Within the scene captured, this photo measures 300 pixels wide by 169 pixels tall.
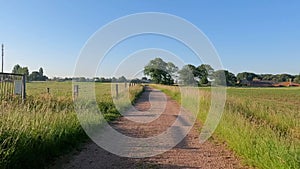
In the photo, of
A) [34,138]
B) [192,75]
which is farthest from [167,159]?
[192,75]

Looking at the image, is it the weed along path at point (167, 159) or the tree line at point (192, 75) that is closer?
the weed along path at point (167, 159)

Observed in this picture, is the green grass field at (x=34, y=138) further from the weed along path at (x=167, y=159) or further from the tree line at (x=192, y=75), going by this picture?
the tree line at (x=192, y=75)

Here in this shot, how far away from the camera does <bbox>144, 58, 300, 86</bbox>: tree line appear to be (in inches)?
1029

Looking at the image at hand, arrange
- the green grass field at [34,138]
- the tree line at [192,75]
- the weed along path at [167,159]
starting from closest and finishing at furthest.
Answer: the green grass field at [34,138] → the weed along path at [167,159] → the tree line at [192,75]

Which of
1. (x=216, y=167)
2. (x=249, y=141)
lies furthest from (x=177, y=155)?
(x=249, y=141)

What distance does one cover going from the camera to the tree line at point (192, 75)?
85.7ft

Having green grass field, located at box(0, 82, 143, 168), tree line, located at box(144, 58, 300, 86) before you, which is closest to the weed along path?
green grass field, located at box(0, 82, 143, 168)

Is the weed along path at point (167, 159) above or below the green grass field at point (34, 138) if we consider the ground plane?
below

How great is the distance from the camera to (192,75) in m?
36.3

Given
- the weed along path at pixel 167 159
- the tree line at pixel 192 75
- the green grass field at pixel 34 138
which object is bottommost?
the weed along path at pixel 167 159

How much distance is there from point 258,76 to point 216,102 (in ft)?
589

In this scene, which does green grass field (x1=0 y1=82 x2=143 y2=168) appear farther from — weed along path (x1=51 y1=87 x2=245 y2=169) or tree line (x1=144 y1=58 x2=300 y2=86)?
tree line (x1=144 y1=58 x2=300 y2=86)

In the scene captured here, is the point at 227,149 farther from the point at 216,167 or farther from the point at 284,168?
the point at 284,168

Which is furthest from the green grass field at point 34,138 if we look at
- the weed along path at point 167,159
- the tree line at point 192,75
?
the tree line at point 192,75
